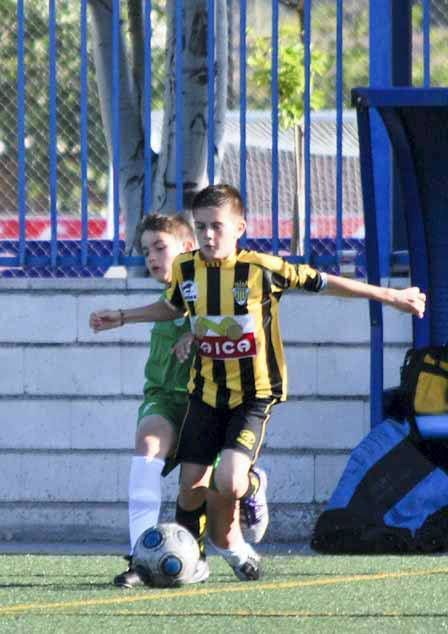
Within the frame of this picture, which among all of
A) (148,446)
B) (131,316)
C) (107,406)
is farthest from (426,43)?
(148,446)

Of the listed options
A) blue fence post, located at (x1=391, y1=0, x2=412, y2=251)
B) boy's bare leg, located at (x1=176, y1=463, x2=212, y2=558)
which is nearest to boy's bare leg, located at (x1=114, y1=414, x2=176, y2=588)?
boy's bare leg, located at (x1=176, y1=463, x2=212, y2=558)

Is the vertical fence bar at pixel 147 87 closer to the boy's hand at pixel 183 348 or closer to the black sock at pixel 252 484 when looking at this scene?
the boy's hand at pixel 183 348

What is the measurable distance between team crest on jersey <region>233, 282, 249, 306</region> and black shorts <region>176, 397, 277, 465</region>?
1.22 feet

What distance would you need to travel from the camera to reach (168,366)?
21.6 feet

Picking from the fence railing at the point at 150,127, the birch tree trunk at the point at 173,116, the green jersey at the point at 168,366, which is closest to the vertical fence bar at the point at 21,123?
the fence railing at the point at 150,127

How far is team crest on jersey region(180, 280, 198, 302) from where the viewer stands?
6.36 metres

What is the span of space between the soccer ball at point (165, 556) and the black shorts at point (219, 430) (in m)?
0.36

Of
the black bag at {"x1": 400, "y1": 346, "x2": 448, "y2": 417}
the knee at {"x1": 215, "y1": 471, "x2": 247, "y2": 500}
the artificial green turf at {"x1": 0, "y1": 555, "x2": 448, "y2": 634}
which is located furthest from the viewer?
the black bag at {"x1": 400, "y1": 346, "x2": 448, "y2": 417}

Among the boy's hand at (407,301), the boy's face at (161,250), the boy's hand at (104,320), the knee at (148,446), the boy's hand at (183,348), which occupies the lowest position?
the knee at (148,446)

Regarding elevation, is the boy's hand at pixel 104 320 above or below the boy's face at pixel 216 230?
below

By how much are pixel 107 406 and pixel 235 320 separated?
195cm

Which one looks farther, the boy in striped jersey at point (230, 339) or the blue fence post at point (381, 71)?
the blue fence post at point (381, 71)

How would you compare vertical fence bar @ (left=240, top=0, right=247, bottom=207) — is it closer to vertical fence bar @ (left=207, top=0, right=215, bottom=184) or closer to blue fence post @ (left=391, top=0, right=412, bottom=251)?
vertical fence bar @ (left=207, top=0, right=215, bottom=184)

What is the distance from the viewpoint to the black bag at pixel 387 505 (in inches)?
255
